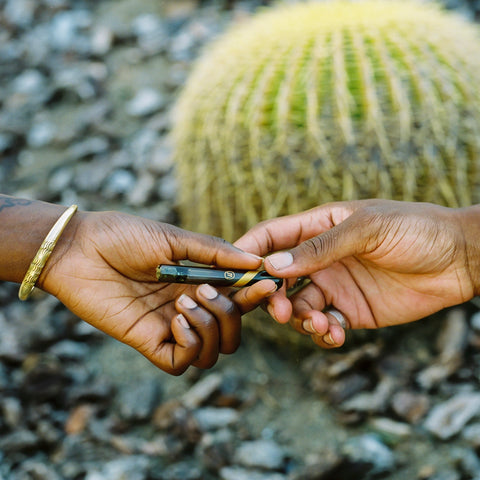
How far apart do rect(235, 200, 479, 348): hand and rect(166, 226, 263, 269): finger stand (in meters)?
0.08

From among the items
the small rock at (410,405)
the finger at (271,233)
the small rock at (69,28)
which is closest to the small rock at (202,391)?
the small rock at (410,405)

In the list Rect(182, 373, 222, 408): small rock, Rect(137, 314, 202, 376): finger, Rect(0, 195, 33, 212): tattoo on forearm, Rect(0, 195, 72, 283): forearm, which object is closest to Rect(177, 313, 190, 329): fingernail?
Rect(137, 314, 202, 376): finger

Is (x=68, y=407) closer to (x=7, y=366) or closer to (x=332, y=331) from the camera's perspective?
(x=7, y=366)

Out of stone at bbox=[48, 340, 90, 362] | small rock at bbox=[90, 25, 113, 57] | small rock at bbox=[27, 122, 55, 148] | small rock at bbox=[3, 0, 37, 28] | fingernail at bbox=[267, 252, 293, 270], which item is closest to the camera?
fingernail at bbox=[267, 252, 293, 270]

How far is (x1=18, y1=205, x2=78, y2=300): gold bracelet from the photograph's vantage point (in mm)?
1346

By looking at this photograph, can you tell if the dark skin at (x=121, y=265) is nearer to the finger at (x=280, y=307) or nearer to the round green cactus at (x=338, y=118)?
the finger at (x=280, y=307)

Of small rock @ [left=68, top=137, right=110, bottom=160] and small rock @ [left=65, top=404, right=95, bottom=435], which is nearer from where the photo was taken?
small rock @ [left=65, top=404, right=95, bottom=435]

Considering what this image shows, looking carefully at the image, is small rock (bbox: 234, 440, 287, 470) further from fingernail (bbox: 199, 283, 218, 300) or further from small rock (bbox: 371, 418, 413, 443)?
fingernail (bbox: 199, 283, 218, 300)

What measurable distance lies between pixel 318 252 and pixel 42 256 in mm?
592

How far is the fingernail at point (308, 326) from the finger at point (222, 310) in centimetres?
15

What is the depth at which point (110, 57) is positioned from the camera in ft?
12.8

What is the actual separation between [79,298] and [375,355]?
1061 mm

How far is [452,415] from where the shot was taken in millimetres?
1833

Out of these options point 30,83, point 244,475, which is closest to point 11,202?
point 244,475
